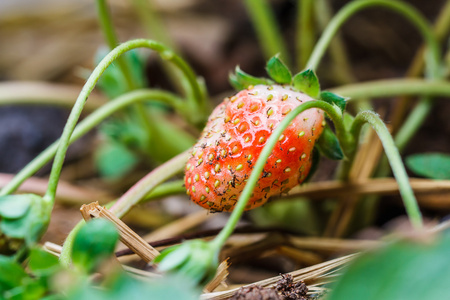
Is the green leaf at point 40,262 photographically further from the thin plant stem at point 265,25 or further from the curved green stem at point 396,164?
the thin plant stem at point 265,25

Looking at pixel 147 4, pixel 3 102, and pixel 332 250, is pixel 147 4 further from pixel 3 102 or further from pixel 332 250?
pixel 332 250

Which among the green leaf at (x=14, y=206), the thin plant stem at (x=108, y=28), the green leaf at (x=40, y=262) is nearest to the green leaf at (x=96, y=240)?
the green leaf at (x=40, y=262)

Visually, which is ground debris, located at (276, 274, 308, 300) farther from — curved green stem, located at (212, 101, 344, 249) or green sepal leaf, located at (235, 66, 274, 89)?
green sepal leaf, located at (235, 66, 274, 89)

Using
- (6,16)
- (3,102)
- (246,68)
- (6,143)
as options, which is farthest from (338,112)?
(6,16)

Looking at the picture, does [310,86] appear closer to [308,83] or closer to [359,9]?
[308,83]

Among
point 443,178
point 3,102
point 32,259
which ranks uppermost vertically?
point 3,102

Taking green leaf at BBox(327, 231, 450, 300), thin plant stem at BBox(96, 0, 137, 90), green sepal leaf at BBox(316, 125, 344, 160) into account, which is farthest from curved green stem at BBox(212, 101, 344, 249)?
thin plant stem at BBox(96, 0, 137, 90)
